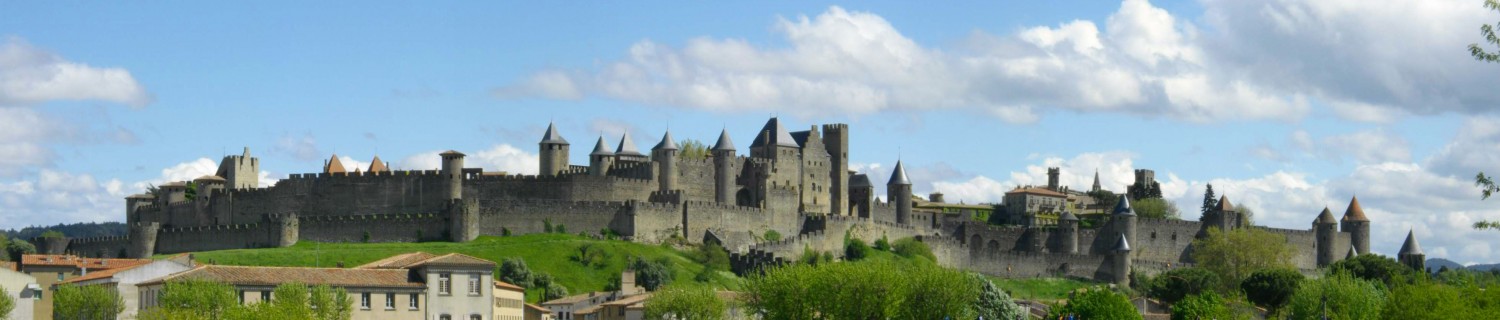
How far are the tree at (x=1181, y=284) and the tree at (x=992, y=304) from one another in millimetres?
27495

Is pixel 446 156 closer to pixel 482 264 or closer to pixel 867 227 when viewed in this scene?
pixel 867 227

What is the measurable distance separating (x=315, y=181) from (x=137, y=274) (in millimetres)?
38255

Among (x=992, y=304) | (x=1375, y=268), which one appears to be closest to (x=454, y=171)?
(x=992, y=304)

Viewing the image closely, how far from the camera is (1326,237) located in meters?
154

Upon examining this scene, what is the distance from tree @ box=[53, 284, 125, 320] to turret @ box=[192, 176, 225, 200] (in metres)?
44.7

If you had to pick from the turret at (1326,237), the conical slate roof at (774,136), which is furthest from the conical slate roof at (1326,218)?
the conical slate roof at (774,136)

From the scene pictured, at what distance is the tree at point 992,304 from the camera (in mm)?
94375

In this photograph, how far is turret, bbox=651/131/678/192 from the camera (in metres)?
126

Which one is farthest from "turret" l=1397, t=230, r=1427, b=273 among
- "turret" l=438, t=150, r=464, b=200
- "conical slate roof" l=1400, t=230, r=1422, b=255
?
"turret" l=438, t=150, r=464, b=200

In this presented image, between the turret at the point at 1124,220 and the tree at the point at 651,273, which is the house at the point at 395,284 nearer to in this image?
the tree at the point at 651,273

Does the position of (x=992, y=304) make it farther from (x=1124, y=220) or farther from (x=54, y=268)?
(x=1124, y=220)

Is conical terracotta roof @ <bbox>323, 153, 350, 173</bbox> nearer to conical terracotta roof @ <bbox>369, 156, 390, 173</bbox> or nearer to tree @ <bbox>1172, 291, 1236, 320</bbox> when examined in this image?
conical terracotta roof @ <bbox>369, 156, 390, 173</bbox>

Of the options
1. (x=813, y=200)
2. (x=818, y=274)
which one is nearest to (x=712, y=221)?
(x=813, y=200)

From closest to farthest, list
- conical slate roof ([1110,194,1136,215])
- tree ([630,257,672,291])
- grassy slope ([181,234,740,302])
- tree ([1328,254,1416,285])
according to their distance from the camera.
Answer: grassy slope ([181,234,740,302])
tree ([630,257,672,291])
tree ([1328,254,1416,285])
conical slate roof ([1110,194,1136,215])
